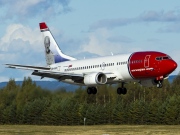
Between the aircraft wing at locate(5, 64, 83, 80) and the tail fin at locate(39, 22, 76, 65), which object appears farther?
the tail fin at locate(39, 22, 76, 65)

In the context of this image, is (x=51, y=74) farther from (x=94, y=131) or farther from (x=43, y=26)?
(x=94, y=131)

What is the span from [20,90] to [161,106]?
136 feet

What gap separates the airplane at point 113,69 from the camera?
292 feet

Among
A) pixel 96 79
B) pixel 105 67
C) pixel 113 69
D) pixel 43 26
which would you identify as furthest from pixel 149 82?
pixel 43 26

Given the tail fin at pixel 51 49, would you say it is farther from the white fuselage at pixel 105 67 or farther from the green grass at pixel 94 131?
the green grass at pixel 94 131

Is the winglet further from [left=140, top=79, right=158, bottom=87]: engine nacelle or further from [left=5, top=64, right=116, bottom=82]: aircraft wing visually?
[left=140, top=79, right=158, bottom=87]: engine nacelle

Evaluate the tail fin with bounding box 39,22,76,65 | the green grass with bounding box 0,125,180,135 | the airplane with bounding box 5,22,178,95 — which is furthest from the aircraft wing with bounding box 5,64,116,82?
the green grass with bounding box 0,125,180,135

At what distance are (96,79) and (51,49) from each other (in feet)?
70.1

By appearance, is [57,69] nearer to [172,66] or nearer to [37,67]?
[37,67]

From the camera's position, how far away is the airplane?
3506 inches

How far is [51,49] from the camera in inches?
4456

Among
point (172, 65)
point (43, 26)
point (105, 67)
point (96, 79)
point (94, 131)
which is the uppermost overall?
point (43, 26)

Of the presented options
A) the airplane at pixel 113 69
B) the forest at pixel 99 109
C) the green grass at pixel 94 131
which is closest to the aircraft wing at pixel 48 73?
the airplane at pixel 113 69

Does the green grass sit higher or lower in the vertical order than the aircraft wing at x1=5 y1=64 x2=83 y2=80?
lower
